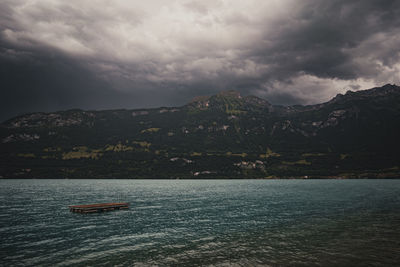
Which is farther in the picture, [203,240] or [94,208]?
[94,208]

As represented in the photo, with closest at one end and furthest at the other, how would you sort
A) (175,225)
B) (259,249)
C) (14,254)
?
(14,254) → (259,249) → (175,225)

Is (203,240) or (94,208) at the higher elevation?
(203,240)

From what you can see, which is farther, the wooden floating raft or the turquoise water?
the wooden floating raft

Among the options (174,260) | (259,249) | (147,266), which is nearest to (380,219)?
(259,249)

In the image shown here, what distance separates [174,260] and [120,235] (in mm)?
16761

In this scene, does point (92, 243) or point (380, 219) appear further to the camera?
point (380, 219)

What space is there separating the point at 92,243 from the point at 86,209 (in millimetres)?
34455

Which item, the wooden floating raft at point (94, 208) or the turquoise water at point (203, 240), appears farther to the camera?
the wooden floating raft at point (94, 208)

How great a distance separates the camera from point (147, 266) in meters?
25.4

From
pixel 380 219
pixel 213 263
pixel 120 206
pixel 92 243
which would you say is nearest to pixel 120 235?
pixel 92 243

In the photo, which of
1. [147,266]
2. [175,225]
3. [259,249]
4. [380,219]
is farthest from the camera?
[380,219]

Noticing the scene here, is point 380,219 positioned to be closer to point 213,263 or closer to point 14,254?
point 213,263

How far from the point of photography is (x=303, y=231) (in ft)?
136

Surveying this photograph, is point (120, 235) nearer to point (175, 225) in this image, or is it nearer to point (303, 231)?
point (175, 225)
